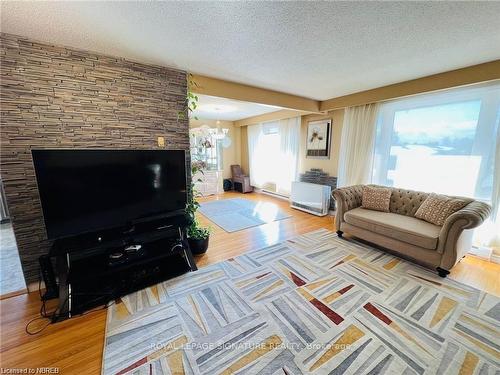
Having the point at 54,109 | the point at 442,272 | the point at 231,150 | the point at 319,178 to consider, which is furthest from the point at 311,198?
the point at 54,109

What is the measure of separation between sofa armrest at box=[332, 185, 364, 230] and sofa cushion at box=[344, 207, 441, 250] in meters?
0.08

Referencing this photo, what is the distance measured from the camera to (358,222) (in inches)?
116

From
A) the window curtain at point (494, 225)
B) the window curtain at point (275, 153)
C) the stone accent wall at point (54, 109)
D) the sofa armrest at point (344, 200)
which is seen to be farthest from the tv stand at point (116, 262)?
the window curtain at point (494, 225)

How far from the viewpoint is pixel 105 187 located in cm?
199

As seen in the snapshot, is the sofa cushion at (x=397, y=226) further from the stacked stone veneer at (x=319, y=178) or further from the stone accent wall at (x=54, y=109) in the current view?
the stone accent wall at (x=54, y=109)

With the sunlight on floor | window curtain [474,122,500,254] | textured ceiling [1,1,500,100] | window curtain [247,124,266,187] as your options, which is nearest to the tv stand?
textured ceiling [1,1,500,100]

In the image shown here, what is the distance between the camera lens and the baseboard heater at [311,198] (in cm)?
425

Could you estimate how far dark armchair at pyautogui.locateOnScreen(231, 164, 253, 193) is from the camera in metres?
6.56

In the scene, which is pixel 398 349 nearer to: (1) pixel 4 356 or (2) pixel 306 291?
(2) pixel 306 291

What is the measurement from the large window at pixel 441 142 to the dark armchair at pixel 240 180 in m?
3.80

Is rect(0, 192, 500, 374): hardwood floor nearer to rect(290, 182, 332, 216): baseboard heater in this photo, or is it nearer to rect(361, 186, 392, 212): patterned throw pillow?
rect(361, 186, 392, 212): patterned throw pillow

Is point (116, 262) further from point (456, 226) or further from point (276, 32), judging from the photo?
point (456, 226)

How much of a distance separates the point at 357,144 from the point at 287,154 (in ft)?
6.12

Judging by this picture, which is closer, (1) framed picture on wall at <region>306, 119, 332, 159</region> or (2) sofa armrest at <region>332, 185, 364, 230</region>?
(2) sofa armrest at <region>332, 185, 364, 230</region>
